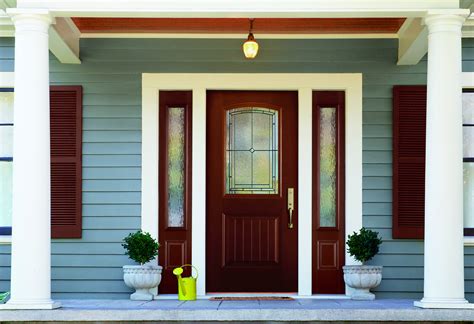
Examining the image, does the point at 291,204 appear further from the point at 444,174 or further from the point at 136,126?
the point at 444,174

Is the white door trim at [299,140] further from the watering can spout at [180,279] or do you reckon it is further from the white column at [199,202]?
the watering can spout at [180,279]

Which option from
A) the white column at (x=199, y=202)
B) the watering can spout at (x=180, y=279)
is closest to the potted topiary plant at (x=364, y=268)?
the white column at (x=199, y=202)

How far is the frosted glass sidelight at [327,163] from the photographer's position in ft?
29.5

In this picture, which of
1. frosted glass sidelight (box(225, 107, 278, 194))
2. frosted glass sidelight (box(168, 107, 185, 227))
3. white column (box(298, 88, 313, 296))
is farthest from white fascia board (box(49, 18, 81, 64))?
white column (box(298, 88, 313, 296))

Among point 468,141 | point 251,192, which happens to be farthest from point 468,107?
point 251,192

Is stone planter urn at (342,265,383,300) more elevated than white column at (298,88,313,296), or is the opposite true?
white column at (298,88,313,296)

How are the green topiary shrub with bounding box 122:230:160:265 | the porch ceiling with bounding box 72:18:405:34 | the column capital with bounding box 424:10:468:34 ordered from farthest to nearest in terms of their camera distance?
the porch ceiling with bounding box 72:18:405:34 → the green topiary shrub with bounding box 122:230:160:265 → the column capital with bounding box 424:10:468:34

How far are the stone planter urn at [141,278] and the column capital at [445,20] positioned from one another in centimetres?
347

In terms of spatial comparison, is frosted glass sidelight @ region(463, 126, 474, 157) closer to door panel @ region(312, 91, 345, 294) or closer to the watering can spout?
door panel @ region(312, 91, 345, 294)

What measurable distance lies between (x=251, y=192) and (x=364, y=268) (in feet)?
4.51

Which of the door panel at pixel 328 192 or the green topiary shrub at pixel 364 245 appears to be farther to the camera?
the door panel at pixel 328 192

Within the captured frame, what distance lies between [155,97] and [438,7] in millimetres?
3064

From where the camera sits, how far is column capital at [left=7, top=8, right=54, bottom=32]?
7199 mm

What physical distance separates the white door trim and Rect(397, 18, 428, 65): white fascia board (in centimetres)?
49
